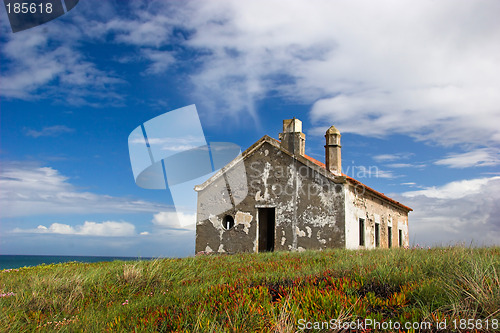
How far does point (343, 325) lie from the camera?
Result: 4.57 metres

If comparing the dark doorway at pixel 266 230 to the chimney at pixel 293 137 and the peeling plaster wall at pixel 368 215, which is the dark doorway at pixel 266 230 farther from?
the peeling plaster wall at pixel 368 215

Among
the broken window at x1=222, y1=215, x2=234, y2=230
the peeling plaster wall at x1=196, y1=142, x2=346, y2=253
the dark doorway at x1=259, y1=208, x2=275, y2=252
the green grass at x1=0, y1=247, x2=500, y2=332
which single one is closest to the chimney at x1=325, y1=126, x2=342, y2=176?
the peeling plaster wall at x1=196, y1=142, x2=346, y2=253

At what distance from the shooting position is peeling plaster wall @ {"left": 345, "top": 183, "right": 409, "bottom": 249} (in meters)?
16.4

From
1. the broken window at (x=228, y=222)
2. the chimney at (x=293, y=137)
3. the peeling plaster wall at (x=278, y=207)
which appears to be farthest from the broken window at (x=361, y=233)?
the broken window at (x=228, y=222)

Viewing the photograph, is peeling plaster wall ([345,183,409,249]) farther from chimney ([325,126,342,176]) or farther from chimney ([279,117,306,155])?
chimney ([279,117,306,155])

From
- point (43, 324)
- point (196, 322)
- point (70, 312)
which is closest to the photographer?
point (196, 322)

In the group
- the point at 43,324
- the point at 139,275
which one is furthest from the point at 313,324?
the point at 139,275

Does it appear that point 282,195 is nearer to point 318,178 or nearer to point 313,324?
point 318,178

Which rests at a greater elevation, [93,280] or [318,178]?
[318,178]

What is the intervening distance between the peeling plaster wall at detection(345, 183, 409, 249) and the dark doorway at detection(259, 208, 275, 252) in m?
3.89

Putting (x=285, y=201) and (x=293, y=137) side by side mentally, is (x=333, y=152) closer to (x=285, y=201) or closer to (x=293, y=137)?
(x=293, y=137)

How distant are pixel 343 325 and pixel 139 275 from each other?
565cm

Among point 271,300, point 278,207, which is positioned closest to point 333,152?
point 278,207

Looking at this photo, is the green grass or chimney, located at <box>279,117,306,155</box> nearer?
the green grass
